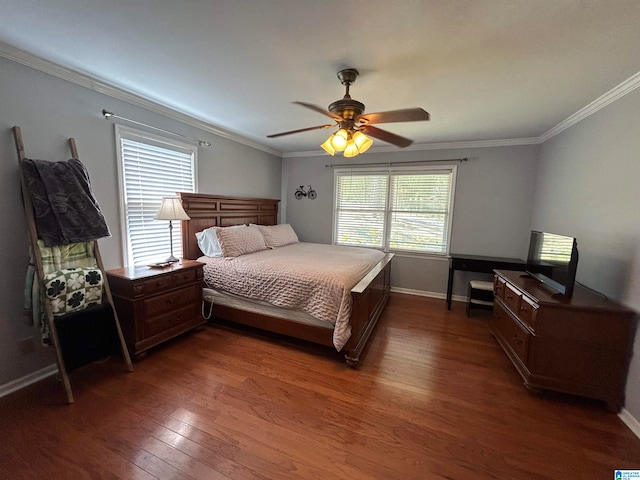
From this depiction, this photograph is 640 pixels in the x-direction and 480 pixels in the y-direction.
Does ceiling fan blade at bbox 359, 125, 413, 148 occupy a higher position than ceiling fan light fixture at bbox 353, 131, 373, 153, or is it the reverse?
ceiling fan blade at bbox 359, 125, 413, 148

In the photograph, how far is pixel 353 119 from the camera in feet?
6.60

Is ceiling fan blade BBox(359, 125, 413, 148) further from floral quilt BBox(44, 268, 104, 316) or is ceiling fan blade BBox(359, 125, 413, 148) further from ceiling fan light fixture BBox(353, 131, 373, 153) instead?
floral quilt BBox(44, 268, 104, 316)

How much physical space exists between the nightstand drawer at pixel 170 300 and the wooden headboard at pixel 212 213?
2.08 feet

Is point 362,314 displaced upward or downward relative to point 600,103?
downward

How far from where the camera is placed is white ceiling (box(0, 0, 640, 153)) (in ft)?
4.53

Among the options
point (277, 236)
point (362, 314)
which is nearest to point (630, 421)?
point (362, 314)

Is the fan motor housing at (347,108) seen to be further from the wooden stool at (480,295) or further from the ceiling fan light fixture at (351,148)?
the wooden stool at (480,295)

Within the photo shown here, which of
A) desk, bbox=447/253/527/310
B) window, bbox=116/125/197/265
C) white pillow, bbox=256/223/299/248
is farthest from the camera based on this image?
white pillow, bbox=256/223/299/248

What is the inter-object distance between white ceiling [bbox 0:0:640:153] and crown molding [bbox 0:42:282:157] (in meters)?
0.06

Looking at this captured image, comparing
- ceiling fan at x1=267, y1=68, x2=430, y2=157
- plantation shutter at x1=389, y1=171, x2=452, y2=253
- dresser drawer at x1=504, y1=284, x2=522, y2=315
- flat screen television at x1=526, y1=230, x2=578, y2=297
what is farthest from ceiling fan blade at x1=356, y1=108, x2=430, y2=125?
plantation shutter at x1=389, y1=171, x2=452, y2=253

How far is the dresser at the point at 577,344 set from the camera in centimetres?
187

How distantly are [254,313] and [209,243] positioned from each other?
109cm

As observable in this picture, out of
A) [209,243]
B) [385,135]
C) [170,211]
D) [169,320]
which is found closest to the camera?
[385,135]

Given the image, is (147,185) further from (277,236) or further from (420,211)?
(420,211)
